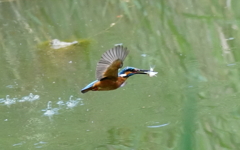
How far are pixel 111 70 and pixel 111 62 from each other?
5 cm

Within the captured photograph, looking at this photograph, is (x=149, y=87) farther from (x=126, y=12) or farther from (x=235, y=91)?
(x=126, y=12)

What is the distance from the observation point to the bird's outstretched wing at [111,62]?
5.39 feet

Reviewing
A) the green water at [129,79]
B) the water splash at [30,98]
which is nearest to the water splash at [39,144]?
the green water at [129,79]

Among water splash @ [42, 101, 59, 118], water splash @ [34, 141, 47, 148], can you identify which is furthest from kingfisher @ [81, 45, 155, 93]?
water splash @ [42, 101, 59, 118]

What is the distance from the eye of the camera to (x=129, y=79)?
2.79 metres

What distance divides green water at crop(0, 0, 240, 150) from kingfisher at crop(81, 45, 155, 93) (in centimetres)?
31

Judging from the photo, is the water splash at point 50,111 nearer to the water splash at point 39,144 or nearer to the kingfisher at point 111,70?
the water splash at point 39,144

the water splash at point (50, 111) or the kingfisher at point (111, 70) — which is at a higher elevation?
the kingfisher at point (111, 70)

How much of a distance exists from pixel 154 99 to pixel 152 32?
3.96 feet

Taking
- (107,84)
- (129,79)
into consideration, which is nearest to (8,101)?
(129,79)

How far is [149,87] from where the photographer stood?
2.65 meters

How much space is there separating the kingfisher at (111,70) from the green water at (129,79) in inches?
12.2

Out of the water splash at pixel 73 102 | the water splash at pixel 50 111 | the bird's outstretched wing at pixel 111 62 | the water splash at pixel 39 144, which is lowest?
the water splash at pixel 39 144

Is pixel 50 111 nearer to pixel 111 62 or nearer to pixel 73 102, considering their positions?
pixel 73 102
